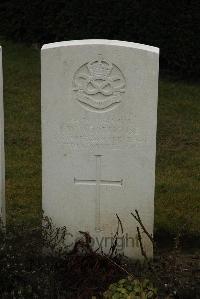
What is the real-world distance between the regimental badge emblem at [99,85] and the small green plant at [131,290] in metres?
1.24

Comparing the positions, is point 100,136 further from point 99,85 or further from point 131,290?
point 131,290

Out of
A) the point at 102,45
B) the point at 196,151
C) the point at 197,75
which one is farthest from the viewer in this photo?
the point at 197,75

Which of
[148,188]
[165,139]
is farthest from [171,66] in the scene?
[148,188]

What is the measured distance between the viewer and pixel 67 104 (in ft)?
15.7

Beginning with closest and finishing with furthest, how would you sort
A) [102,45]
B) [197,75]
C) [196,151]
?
[102,45]
[196,151]
[197,75]

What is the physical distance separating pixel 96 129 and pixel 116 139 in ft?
0.50

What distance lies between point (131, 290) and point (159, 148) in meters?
4.05

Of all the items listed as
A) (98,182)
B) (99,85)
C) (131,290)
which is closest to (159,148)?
(98,182)

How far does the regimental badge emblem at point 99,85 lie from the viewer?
4.75 metres

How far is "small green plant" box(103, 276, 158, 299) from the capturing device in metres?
4.04

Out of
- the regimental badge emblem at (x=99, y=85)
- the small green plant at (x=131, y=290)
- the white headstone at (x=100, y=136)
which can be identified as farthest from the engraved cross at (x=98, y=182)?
the small green plant at (x=131, y=290)

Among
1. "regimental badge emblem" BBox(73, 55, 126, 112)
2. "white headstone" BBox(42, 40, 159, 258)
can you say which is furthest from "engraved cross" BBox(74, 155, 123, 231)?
"regimental badge emblem" BBox(73, 55, 126, 112)

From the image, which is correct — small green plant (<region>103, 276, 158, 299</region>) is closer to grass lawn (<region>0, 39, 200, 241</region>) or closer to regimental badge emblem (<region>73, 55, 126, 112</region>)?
regimental badge emblem (<region>73, 55, 126, 112</region>)

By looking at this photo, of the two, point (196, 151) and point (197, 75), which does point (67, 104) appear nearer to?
point (196, 151)
